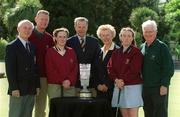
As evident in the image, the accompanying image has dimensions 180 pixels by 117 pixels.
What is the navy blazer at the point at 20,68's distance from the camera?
314 inches

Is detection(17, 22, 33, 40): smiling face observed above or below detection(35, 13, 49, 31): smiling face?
below

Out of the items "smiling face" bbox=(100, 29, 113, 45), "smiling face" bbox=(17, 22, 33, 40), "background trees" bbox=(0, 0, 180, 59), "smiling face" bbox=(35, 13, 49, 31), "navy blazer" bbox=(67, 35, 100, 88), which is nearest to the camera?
"smiling face" bbox=(17, 22, 33, 40)

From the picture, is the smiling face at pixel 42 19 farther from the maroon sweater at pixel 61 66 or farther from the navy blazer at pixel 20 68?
the navy blazer at pixel 20 68

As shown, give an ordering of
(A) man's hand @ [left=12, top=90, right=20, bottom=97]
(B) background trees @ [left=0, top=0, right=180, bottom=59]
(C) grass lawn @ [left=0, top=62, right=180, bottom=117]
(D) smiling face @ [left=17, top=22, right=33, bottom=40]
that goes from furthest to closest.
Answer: (B) background trees @ [left=0, top=0, right=180, bottom=59]
(C) grass lawn @ [left=0, top=62, right=180, bottom=117]
(D) smiling face @ [left=17, top=22, right=33, bottom=40]
(A) man's hand @ [left=12, top=90, right=20, bottom=97]

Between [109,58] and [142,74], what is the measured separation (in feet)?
2.06

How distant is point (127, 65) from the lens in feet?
26.5

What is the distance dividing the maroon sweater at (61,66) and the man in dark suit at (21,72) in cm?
27

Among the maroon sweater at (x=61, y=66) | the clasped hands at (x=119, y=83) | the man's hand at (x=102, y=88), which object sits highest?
the maroon sweater at (x=61, y=66)

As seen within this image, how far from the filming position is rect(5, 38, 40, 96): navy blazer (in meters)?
7.97

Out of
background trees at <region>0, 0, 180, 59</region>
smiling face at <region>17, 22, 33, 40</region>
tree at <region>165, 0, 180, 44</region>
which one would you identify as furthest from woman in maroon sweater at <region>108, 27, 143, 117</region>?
tree at <region>165, 0, 180, 44</region>

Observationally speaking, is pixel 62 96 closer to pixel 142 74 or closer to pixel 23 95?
pixel 23 95

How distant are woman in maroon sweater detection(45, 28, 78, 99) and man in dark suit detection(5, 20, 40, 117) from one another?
0.92 ft

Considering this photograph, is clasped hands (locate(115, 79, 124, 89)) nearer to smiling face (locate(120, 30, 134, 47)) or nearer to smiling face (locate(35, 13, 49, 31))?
smiling face (locate(120, 30, 134, 47))

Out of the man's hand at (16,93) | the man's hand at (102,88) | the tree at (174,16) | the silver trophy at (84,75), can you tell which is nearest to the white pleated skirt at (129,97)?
the man's hand at (102,88)
